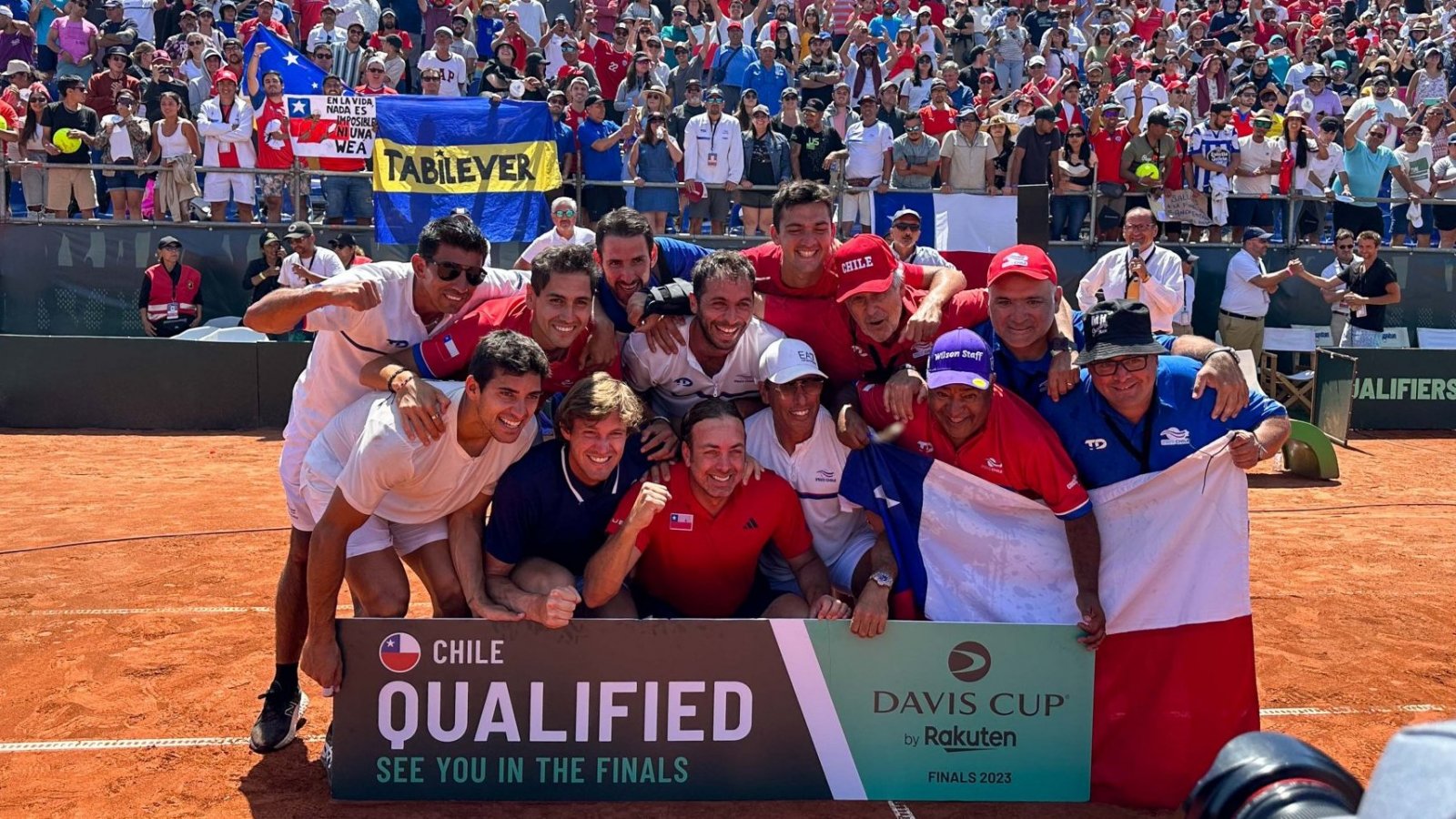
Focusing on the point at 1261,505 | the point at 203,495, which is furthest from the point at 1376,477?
the point at 203,495

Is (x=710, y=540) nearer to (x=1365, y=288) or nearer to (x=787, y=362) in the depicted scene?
(x=787, y=362)

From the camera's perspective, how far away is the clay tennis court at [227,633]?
529cm

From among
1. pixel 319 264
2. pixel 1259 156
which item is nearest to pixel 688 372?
pixel 319 264

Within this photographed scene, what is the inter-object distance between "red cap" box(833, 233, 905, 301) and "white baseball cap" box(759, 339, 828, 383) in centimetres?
38

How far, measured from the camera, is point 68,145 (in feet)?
52.6

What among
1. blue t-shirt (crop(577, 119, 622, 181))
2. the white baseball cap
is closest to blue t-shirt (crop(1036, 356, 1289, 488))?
the white baseball cap

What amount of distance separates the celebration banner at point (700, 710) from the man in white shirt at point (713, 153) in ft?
38.8

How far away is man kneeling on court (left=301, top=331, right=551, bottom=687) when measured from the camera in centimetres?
509

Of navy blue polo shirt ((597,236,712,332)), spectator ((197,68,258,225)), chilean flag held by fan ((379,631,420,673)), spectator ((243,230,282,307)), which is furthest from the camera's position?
spectator ((197,68,258,225))

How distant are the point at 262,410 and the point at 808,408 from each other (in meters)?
10.8

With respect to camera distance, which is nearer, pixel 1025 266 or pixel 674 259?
pixel 1025 266

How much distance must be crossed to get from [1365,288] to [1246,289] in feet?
5.12

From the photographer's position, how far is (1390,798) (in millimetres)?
1453

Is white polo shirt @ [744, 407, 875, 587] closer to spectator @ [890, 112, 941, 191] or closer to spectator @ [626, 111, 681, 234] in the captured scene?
spectator @ [626, 111, 681, 234]
